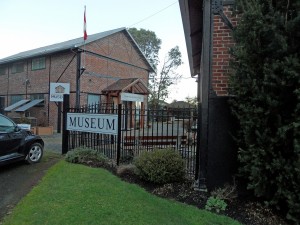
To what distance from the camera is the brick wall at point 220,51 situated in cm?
515

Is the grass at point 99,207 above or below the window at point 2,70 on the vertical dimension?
below

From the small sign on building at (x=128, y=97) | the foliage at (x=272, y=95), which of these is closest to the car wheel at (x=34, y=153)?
the foliage at (x=272, y=95)

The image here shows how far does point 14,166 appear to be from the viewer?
6.92 meters

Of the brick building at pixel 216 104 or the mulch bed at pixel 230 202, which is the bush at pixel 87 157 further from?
the brick building at pixel 216 104

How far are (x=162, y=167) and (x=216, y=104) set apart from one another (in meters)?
1.61

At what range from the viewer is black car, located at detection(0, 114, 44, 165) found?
6.36 meters

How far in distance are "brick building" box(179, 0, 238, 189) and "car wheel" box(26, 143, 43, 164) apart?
464cm

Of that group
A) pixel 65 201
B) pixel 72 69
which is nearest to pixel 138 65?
pixel 72 69

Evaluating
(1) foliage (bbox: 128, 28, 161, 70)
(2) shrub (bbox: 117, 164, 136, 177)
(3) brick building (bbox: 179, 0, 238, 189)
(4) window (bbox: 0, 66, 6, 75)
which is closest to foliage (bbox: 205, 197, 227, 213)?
(3) brick building (bbox: 179, 0, 238, 189)

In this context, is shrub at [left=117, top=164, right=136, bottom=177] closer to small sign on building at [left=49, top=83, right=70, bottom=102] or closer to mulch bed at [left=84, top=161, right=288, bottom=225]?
mulch bed at [left=84, top=161, right=288, bottom=225]

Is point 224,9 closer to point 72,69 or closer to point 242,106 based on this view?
point 242,106

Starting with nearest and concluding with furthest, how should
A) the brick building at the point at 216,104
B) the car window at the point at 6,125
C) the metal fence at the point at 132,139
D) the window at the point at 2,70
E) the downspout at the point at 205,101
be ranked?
1. the brick building at the point at 216,104
2. the downspout at the point at 205,101
3. the car window at the point at 6,125
4. the metal fence at the point at 132,139
5. the window at the point at 2,70

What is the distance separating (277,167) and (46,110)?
1671cm

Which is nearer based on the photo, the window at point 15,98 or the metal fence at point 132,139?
the metal fence at point 132,139
